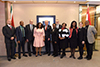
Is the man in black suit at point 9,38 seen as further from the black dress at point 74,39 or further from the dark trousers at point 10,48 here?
the black dress at point 74,39

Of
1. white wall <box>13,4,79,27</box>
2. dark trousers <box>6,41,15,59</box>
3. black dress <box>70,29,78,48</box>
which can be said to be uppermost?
white wall <box>13,4,79,27</box>

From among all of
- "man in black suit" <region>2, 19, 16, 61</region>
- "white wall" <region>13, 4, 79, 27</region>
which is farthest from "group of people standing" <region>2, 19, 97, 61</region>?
"white wall" <region>13, 4, 79, 27</region>

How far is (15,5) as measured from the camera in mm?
5867

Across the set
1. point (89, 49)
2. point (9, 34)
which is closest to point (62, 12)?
point (89, 49)

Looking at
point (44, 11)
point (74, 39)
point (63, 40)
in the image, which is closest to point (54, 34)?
point (63, 40)

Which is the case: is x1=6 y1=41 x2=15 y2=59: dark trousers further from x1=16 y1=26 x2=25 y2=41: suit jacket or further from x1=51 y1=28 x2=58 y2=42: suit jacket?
x1=51 y1=28 x2=58 y2=42: suit jacket

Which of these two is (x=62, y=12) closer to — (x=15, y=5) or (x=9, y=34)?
(x=15, y=5)

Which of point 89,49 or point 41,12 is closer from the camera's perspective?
point 89,49

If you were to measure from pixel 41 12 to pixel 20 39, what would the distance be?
2.26 meters

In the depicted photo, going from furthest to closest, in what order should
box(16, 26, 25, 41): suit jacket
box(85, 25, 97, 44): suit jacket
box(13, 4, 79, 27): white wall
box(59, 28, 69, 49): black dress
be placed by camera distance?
box(13, 4, 79, 27): white wall
box(16, 26, 25, 41): suit jacket
box(59, 28, 69, 49): black dress
box(85, 25, 97, 44): suit jacket

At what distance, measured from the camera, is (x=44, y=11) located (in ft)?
19.7

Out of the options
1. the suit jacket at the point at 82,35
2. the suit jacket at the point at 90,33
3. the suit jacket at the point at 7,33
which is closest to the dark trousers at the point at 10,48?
the suit jacket at the point at 7,33

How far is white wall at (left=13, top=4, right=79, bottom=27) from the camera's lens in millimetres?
5910

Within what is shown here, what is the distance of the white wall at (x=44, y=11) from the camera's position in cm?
591
